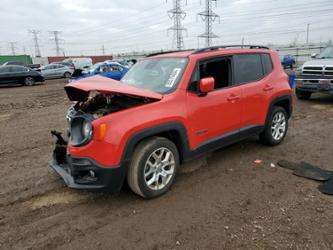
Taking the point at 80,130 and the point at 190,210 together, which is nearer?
the point at 190,210

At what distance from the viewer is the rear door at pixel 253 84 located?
174 inches

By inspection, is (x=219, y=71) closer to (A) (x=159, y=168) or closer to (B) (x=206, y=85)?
(B) (x=206, y=85)

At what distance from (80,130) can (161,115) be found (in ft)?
3.38

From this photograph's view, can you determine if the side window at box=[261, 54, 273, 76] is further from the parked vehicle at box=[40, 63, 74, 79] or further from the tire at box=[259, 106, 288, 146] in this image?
the parked vehicle at box=[40, 63, 74, 79]

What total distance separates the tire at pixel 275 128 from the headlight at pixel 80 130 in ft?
10.7

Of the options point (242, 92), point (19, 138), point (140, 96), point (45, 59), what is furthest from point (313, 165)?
point (45, 59)

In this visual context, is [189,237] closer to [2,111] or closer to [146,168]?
[146,168]

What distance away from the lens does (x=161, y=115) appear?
3350 millimetres

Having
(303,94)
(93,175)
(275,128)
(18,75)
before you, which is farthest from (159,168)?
(18,75)

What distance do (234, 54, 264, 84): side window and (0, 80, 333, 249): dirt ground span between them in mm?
1356

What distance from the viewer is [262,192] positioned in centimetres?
357

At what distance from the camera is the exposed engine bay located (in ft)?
10.9

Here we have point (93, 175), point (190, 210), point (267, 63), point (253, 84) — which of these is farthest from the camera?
point (267, 63)

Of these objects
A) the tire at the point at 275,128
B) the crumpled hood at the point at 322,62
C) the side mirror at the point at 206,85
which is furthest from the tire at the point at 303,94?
the side mirror at the point at 206,85
